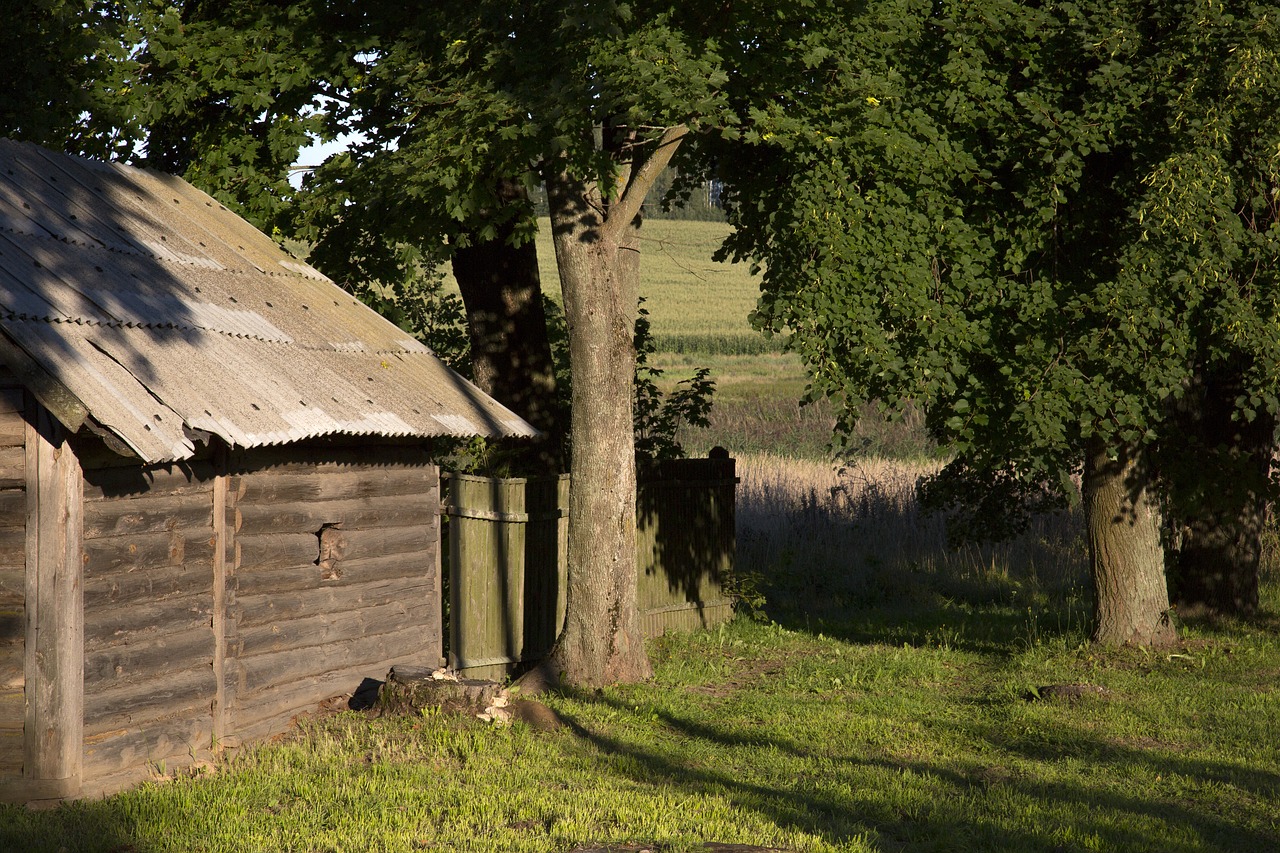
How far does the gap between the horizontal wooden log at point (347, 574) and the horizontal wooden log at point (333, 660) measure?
46 centimetres

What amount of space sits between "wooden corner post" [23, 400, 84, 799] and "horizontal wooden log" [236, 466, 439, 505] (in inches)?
61.7

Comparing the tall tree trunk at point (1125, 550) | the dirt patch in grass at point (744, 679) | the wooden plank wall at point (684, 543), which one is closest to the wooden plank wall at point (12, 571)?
the dirt patch in grass at point (744, 679)

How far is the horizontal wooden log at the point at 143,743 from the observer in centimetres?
747

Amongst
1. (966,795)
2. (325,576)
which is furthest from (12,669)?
(966,795)

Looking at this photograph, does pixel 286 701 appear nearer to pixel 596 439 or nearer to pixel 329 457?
pixel 329 457

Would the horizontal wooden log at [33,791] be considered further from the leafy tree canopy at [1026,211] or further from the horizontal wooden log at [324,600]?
the leafy tree canopy at [1026,211]

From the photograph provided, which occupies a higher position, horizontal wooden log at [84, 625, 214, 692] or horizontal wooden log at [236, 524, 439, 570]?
horizontal wooden log at [236, 524, 439, 570]

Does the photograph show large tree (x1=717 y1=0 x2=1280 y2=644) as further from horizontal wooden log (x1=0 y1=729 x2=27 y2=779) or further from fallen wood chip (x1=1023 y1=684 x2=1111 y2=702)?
horizontal wooden log (x1=0 y1=729 x2=27 y2=779)

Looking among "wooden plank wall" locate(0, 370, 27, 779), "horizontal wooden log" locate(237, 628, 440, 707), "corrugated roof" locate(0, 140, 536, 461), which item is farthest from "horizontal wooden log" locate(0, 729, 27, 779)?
"corrugated roof" locate(0, 140, 536, 461)

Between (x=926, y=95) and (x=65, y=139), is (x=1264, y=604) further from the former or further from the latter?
(x=65, y=139)

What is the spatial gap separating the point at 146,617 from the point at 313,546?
1.74 m

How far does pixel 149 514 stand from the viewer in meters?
7.95

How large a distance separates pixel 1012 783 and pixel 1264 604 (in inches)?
345

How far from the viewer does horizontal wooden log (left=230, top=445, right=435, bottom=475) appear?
8.86 metres
